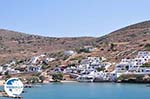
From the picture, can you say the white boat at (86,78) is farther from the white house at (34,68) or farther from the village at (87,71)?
the white house at (34,68)

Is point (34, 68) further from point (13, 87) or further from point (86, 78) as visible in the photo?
point (13, 87)

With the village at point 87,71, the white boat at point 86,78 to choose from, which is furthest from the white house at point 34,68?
the white boat at point 86,78

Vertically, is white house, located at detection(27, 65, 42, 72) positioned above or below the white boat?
above

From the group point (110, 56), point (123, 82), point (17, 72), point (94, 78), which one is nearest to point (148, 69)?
point (123, 82)

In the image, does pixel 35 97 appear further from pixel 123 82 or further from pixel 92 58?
pixel 92 58

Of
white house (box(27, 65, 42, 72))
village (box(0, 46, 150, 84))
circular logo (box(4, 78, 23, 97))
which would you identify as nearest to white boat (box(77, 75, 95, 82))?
village (box(0, 46, 150, 84))

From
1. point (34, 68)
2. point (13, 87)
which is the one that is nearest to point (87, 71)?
point (34, 68)

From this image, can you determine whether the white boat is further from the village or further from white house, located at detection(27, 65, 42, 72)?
white house, located at detection(27, 65, 42, 72)
